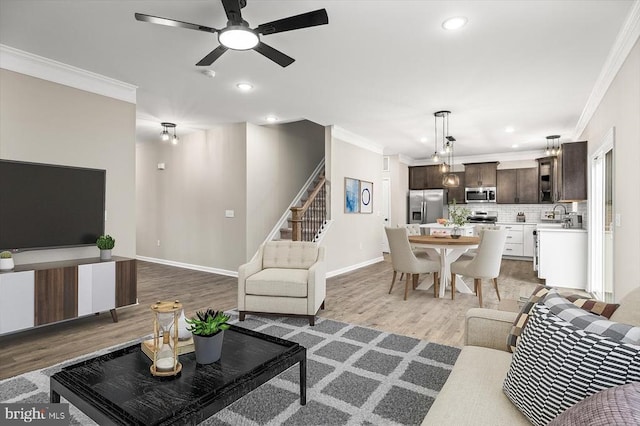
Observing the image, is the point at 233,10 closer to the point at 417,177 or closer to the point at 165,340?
the point at 165,340

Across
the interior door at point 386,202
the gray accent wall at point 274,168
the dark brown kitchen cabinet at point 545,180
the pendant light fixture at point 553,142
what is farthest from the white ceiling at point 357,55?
the interior door at point 386,202

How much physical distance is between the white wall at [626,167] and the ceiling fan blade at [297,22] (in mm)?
2457

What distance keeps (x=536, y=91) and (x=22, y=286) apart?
582 centimetres

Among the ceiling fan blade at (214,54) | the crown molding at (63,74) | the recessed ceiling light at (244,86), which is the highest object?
the recessed ceiling light at (244,86)

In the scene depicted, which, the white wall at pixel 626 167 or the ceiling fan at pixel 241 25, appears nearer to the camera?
the ceiling fan at pixel 241 25

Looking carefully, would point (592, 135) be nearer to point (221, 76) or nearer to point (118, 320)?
point (221, 76)

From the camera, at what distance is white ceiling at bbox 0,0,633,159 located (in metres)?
2.57

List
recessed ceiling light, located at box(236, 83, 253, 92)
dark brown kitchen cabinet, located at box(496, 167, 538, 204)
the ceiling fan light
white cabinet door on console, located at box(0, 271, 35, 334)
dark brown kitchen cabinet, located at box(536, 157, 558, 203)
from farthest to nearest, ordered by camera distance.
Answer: dark brown kitchen cabinet, located at box(496, 167, 538, 204), dark brown kitchen cabinet, located at box(536, 157, 558, 203), recessed ceiling light, located at box(236, 83, 253, 92), white cabinet door on console, located at box(0, 271, 35, 334), the ceiling fan light

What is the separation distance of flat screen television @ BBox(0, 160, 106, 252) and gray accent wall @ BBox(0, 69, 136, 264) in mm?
108

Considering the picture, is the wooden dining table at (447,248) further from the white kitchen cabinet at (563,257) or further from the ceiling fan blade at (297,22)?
the ceiling fan blade at (297,22)

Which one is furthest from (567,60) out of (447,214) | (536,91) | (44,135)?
(447,214)

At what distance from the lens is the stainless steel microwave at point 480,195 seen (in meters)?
8.70

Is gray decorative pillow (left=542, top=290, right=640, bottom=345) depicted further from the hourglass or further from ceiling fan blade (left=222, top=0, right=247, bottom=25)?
ceiling fan blade (left=222, top=0, right=247, bottom=25)

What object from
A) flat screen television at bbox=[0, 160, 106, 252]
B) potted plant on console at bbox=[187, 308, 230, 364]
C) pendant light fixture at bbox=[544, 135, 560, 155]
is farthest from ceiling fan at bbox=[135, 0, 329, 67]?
pendant light fixture at bbox=[544, 135, 560, 155]
